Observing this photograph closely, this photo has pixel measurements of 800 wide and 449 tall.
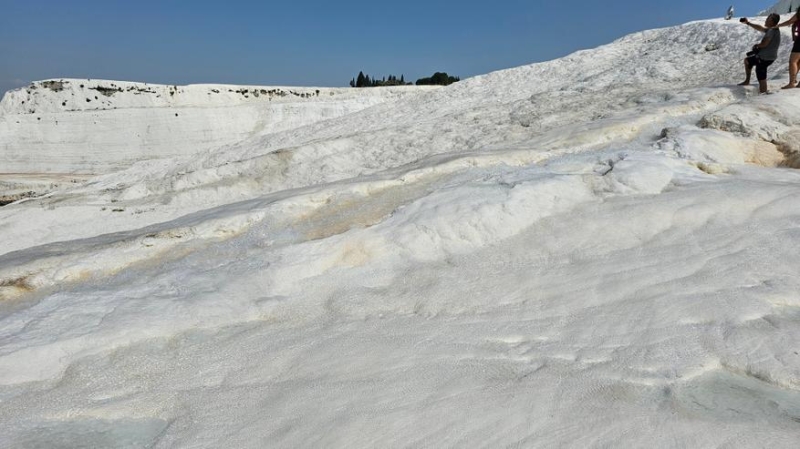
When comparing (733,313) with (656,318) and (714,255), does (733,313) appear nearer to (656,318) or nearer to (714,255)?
(656,318)

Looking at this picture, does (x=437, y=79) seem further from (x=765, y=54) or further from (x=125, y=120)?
(x=765, y=54)

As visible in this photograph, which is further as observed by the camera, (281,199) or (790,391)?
(281,199)

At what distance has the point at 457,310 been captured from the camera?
3.75 m

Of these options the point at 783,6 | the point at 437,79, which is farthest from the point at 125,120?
the point at 783,6

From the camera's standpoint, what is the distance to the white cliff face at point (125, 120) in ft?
83.9

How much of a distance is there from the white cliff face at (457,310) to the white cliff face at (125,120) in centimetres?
2141

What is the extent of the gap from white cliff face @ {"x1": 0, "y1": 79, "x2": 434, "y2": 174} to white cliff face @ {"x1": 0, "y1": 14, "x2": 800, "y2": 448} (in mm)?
21410

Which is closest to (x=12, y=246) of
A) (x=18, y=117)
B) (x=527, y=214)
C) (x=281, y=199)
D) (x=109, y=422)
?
(x=281, y=199)

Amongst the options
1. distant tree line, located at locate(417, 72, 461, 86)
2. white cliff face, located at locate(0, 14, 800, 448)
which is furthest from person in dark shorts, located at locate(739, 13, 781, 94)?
distant tree line, located at locate(417, 72, 461, 86)

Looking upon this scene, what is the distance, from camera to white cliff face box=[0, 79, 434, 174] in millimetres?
25573

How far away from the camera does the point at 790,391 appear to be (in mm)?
2527

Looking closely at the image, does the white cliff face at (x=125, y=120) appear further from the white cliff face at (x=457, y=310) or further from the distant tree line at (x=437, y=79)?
the white cliff face at (x=457, y=310)

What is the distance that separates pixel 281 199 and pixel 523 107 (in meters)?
7.03

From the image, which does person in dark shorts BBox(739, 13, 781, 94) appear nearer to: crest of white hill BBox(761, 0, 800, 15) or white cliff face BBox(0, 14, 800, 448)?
white cliff face BBox(0, 14, 800, 448)
